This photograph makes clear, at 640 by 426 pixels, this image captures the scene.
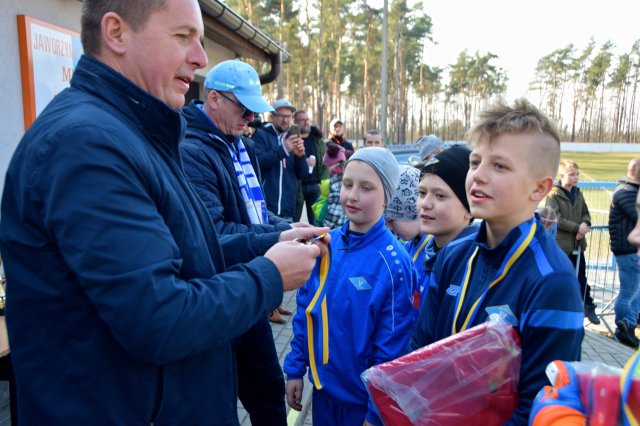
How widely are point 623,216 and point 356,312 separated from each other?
17.4 feet

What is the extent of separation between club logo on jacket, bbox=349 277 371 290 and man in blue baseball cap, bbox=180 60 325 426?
16.5 inches

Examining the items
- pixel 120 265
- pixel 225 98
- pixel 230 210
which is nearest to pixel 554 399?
pixel 120 265

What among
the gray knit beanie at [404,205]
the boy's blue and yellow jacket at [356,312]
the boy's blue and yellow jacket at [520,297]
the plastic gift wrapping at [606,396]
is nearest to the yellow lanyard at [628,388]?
the plastic gift wrapping at [606,396]

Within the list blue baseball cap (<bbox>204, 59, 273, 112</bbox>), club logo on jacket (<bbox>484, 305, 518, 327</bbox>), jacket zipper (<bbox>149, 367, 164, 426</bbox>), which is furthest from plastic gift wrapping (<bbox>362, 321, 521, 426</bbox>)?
blue baseball cap (<bbox>204, 59, 273, 112</bbox>)

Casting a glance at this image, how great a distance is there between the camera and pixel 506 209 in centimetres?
168

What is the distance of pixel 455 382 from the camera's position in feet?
4.32

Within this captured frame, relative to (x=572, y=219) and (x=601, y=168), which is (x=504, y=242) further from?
(x=601, y=168)

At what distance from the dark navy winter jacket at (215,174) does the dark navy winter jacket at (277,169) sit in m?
2.69

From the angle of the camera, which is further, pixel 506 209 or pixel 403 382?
pixel 506 209

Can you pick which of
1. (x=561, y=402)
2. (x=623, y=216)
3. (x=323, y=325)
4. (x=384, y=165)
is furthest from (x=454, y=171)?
(x=623, y=216)

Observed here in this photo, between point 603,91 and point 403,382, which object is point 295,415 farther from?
A: point 603,91

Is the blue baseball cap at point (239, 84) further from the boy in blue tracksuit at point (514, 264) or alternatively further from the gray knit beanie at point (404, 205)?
the boy in blue tracksuit at point (514, 264)

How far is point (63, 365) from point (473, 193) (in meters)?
1.41

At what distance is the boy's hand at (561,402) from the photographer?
111 centimetres
